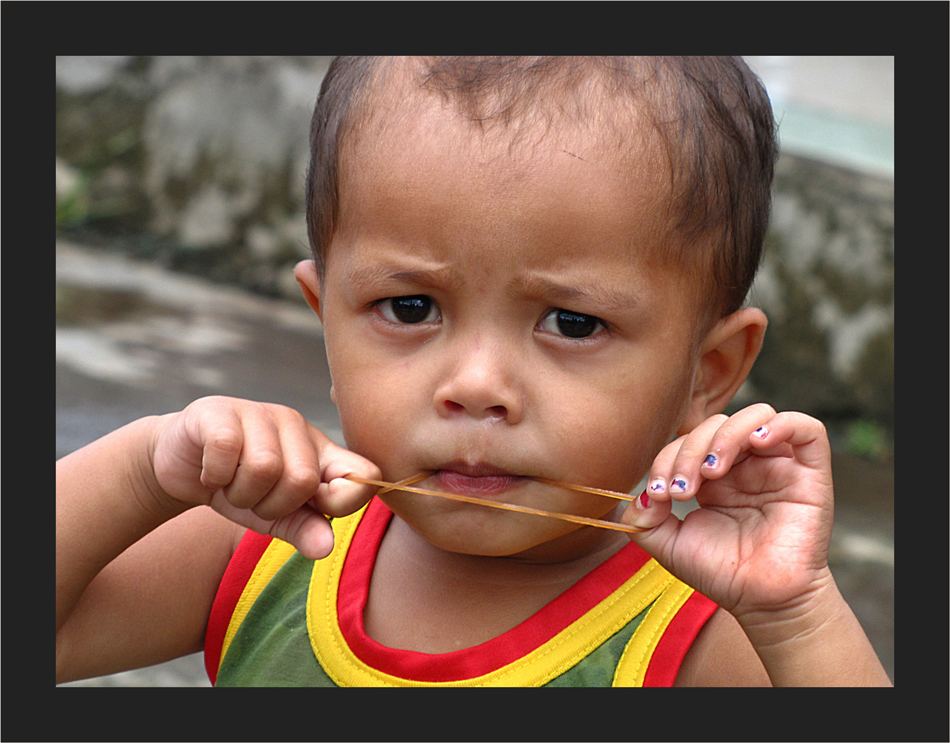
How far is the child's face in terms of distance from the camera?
135 cm

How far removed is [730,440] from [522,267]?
1.20 ft

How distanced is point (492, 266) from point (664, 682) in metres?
0.71

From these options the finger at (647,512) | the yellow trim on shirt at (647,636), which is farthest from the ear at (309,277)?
the yellow trim on shirt at (647,636)

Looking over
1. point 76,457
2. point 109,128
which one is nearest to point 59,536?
point 76,457

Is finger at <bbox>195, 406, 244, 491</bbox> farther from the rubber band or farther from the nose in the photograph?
the nose

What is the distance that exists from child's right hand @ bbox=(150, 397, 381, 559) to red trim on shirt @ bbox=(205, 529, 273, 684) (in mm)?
389

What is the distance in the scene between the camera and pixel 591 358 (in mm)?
1422

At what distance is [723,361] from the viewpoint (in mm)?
1656

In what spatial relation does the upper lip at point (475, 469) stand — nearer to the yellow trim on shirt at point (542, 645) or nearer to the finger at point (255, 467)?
the finger at point (255, 467)

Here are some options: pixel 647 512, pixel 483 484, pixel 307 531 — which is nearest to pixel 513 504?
pixel 483 484

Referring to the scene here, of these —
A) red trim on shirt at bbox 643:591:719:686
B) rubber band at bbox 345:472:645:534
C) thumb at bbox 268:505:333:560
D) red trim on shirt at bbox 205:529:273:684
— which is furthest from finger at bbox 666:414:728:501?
red trim on shirt at bbox 205:529:273:684

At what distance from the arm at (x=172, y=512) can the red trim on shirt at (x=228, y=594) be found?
0.03 meters

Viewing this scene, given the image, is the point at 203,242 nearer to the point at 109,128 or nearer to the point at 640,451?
the point at 109,128

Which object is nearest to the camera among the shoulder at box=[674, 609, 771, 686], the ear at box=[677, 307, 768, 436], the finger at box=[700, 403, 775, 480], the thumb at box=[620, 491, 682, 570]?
the finger at box=[700, 403, 775, 480]
